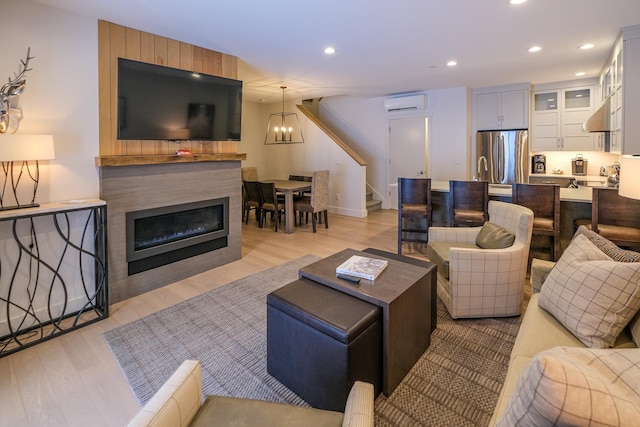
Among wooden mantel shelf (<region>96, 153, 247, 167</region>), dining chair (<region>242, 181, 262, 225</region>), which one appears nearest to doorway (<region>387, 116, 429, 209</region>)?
dining chair (<region>242, 181, 262, 225</region>)

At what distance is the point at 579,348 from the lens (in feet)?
3.14

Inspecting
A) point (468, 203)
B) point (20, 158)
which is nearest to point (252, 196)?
point (468, 203)

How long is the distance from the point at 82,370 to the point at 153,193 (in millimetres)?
1753

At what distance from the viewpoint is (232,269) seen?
165 inches

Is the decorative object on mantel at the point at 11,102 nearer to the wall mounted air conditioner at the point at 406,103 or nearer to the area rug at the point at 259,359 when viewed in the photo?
the area rug at the point at 259,359

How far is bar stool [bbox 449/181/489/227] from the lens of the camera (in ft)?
13.4

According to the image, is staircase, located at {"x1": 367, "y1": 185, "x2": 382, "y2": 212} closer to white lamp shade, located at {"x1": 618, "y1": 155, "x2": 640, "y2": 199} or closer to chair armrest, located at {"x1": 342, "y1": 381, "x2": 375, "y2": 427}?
white lamp shade, located at {"x1": 618, "y1": 155, "x2": 640, "y2": 199}

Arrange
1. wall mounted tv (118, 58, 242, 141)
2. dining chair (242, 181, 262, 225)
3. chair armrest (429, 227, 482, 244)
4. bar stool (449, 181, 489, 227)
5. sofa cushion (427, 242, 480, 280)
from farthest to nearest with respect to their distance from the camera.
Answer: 1. dining chair (242, 181, 262, 225)
2. bar stool (449, 181, 489, 227)
3. chair armrest (429, 227, 482, 244)
4. wall mounted tv (118, 58, 242, 141)
5. sofa cushion (427, 242, 480, 280)

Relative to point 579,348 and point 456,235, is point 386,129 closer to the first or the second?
point 456,235

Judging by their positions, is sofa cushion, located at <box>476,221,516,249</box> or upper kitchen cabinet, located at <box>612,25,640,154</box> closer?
sofa cushion, located at <box>476,221,516,249</box>

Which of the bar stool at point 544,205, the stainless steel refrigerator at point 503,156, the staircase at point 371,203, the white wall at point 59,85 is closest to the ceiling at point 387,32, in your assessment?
the white wall at point 59,85

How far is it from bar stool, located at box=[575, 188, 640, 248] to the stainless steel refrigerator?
3.44 metres

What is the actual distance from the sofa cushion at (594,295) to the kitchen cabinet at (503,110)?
5308 millimetres

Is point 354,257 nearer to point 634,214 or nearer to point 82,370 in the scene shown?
point 82,370
